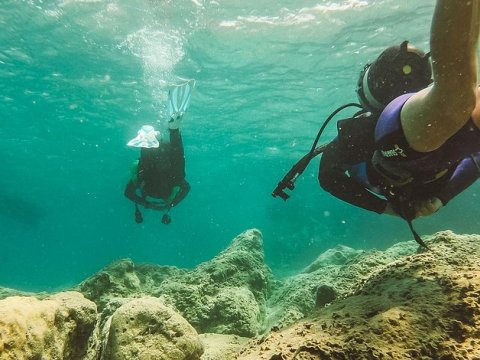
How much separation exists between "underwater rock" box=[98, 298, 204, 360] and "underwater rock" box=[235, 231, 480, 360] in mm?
649

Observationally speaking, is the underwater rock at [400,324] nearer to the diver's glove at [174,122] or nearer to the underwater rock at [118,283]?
the underwater rock at [118,283]

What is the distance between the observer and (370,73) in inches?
98.8

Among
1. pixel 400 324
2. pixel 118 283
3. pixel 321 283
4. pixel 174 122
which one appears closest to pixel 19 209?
pixel 174 122

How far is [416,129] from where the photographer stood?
1692 millimetres

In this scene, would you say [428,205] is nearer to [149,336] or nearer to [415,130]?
[415,130]

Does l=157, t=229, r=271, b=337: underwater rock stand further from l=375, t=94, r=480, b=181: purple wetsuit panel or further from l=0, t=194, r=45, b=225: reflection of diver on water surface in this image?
l=0, t=194, r=45, b=225: reflection of diver on water surface

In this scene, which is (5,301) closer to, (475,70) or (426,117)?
(426,117)

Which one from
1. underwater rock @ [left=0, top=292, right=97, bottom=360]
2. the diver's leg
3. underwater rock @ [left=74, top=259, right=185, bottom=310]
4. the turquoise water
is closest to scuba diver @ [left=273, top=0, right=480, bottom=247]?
the diver's leg

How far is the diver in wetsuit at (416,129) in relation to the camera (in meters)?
1.46

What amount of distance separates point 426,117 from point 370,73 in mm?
1024

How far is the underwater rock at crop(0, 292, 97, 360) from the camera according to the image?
185cm

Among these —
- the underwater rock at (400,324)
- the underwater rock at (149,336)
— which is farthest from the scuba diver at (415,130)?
the underwater rock at (149,336)

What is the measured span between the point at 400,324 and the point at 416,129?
101 centimetres

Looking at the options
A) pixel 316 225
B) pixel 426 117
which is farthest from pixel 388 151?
pixel 316 225
